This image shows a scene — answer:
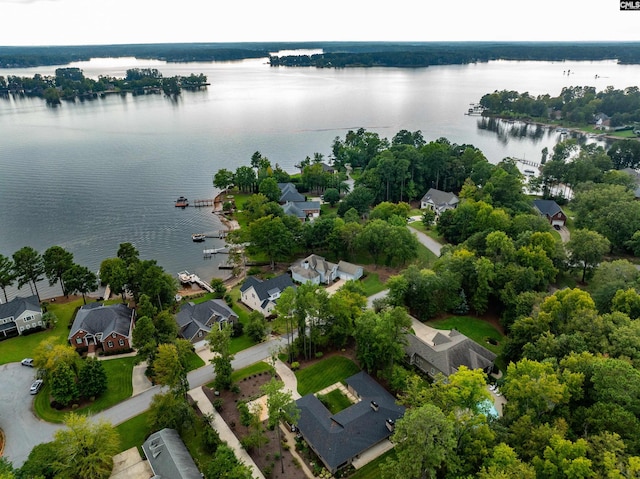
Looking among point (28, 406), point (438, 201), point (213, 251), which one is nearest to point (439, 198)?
point (438, 201)

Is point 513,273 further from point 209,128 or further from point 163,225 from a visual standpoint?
point 209,128

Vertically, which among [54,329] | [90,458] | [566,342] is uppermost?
[566,342]

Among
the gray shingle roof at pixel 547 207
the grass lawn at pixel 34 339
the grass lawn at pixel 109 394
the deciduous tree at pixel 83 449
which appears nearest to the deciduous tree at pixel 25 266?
the grass lawn at pixel 34 339

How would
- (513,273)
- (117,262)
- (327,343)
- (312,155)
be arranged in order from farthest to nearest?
(312,155), (117,262), (513,273), (327,343)

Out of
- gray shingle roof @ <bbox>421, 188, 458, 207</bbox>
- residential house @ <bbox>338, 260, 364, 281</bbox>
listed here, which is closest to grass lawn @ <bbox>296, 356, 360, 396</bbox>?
residential house @ <bbox>338, 260, 364, 281</bbox>

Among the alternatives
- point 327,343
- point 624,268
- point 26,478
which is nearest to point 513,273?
point 624,268

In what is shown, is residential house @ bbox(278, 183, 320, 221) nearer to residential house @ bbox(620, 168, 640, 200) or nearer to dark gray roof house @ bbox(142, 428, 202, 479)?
dark gray roof house @ bbox(142, 428, 202, 479)

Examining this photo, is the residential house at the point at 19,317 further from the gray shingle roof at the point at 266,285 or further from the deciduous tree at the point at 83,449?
the deciduous tree at the point at 83,449
